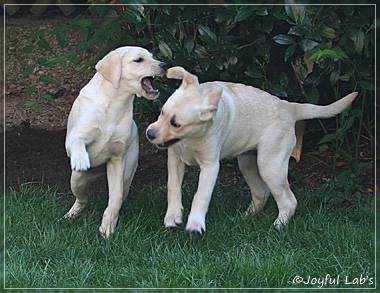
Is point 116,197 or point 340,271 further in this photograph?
point 116,197

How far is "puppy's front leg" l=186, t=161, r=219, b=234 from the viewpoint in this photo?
481 cm

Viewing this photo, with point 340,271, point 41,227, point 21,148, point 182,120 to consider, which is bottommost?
point 21,148

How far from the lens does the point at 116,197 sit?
523 centimetres

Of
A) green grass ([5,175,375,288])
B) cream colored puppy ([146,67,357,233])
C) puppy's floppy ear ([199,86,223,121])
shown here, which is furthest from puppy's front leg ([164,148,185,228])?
puppy's floppy ear ([199,86,223,121])

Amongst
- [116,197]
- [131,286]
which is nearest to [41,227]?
[116,197]

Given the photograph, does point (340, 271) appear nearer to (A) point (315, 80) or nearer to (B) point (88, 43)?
(A) point (315, 80)

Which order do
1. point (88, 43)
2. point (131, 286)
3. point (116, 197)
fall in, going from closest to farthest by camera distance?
1. point (131, 286)
2. point (116, 197)
3. point (88, 43)

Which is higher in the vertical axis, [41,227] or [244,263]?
[244,263]

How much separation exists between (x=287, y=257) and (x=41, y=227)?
1.53 metres

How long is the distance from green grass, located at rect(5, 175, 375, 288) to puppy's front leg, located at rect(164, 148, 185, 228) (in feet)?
0.42

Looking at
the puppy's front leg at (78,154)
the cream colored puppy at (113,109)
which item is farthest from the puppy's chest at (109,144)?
the puppy's front leg at (78,154)

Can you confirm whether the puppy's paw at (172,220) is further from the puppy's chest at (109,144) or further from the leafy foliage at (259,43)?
Answer: the leafy foliage at (259,43)

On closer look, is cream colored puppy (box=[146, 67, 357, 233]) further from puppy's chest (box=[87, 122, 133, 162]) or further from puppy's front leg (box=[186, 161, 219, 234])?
puppy's chest (box=[87, 122, 133, 162])

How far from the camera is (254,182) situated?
5.67 m
